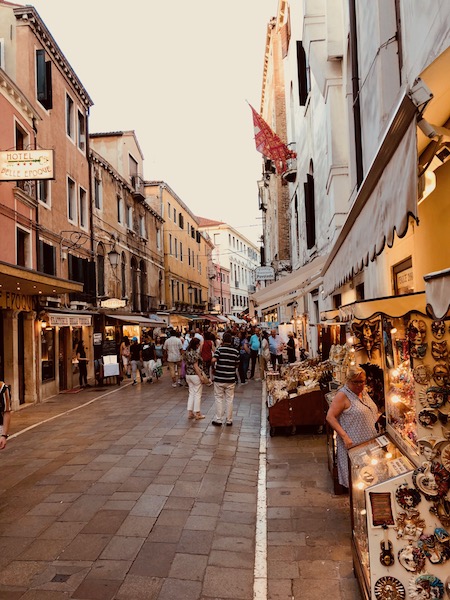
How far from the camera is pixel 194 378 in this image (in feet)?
32.7

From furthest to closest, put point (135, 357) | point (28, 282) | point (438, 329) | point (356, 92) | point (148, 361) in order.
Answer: point (148, 361) < point (135, 357) < point (28, 282) < point (356, 92) < point (438, 329)

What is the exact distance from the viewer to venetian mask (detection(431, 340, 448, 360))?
3.23 metres

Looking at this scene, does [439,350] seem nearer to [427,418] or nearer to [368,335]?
[427,418]

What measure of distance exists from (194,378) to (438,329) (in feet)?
23.3

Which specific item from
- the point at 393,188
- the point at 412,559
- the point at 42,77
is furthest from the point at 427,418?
the point at 42,77

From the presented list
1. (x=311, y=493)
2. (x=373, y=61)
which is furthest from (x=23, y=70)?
(x=311, y=493)

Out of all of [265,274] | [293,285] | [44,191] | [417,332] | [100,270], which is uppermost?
[44,191]

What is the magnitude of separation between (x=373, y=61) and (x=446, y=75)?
5.18m

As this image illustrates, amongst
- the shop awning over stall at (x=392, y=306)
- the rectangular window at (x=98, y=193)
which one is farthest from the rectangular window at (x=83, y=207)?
the shop awning over stall at (x=392, y=306)

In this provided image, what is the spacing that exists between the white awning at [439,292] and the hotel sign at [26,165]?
10.8m

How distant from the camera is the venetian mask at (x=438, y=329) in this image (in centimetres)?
326

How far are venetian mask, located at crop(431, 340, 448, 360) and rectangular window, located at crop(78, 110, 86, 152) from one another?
18367mm

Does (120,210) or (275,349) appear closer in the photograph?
(275,349)

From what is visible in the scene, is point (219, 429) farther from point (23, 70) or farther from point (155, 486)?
point (23, 70)
